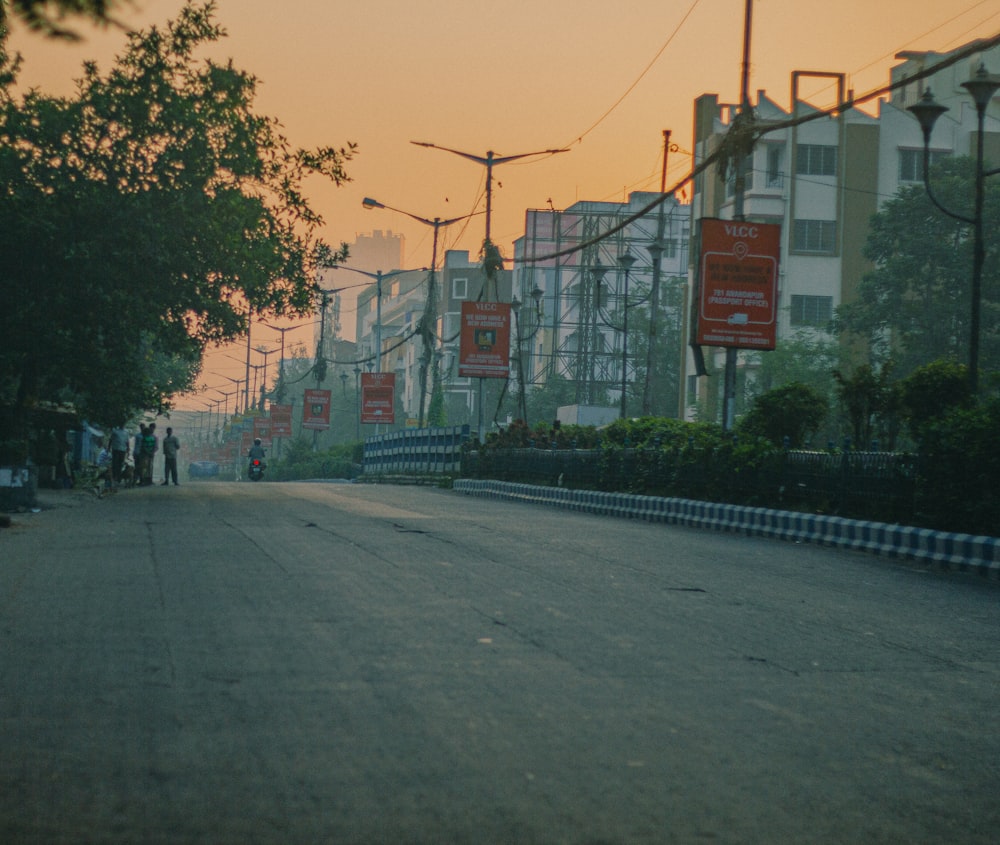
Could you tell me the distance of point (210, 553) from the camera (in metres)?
13.2

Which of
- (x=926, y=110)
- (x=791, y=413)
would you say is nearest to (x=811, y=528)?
(x=791, y=413)

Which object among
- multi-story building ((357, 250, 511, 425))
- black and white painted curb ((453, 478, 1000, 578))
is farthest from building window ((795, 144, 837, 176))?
black and white painted curb ((453, 478, 1000, 578))

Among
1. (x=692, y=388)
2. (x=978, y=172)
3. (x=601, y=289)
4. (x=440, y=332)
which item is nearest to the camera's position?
(x=978, y=172)

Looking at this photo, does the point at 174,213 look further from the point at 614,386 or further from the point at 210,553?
the point at 614,386

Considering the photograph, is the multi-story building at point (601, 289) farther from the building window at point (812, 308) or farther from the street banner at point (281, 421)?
the street banner at point (281, 421)

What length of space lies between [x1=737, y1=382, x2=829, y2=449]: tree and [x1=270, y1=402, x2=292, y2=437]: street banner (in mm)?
58072

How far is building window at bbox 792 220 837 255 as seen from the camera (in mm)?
63594

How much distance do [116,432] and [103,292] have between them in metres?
8.14

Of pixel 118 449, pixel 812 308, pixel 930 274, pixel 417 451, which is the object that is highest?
pixel 812 308

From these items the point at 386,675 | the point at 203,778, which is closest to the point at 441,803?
the point at 203,778

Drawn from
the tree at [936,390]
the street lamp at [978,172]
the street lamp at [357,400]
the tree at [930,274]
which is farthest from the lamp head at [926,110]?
the street lamp at [357,400]

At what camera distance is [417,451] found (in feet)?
169

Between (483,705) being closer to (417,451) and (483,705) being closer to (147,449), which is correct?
(147,449)

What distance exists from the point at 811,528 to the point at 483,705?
1301 centimetres
